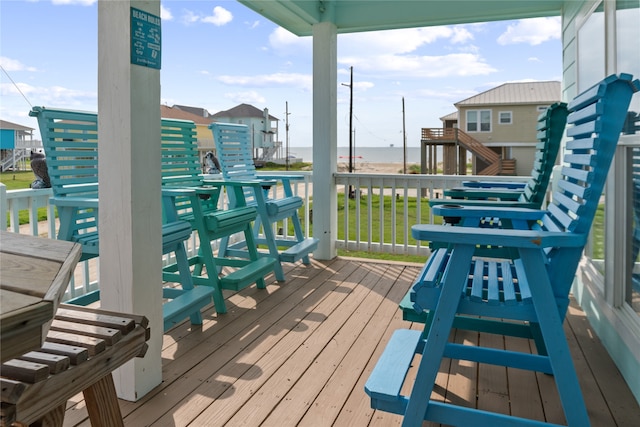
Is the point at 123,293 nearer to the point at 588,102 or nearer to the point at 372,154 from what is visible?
the point at 588,102

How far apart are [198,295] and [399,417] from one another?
1409mm

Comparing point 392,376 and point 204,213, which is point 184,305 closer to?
point 204,213

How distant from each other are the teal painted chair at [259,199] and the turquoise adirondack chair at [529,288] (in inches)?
87.8

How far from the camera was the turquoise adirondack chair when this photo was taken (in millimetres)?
1527

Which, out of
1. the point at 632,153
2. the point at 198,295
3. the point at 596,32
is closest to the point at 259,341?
the point at 198,295

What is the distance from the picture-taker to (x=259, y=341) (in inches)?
111

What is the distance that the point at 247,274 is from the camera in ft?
11.3

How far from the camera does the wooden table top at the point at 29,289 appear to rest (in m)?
0.63

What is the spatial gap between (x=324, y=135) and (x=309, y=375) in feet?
9.25

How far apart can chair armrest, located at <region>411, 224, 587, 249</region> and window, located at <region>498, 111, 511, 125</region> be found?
23158mm

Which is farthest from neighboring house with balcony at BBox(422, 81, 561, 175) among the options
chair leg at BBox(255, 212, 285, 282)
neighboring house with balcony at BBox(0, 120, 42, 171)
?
chair leg at BBox(255, 212, 285, 282)

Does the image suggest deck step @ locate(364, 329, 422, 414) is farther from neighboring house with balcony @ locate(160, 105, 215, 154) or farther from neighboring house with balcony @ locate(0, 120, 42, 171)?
neighboring house with balcony @ locate(0, 120, 42, 171)

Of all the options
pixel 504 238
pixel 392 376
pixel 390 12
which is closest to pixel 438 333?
pixel 392 376

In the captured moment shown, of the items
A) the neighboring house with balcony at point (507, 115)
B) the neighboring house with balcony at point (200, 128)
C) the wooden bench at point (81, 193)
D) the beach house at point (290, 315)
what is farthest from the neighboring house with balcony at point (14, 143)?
the neighboring house with balcony at point (507, 115)
